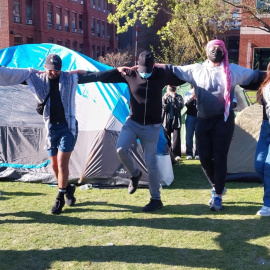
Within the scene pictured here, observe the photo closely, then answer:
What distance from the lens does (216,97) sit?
4.52m

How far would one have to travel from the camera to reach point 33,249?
3.81 metres

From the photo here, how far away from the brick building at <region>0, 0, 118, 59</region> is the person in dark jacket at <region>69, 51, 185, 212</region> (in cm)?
2771

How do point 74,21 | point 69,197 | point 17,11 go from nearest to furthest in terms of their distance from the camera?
point 69,197
point 17,11
point 74,21

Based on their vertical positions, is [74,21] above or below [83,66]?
above

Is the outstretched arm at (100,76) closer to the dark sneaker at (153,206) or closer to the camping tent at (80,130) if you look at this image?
the camping tent at (80,130)

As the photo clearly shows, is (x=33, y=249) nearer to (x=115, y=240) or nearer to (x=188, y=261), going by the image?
(x=115, y=240)

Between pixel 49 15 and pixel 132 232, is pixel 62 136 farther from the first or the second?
pixel 49 15

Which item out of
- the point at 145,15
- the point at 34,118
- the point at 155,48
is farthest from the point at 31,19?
the point at 34,118

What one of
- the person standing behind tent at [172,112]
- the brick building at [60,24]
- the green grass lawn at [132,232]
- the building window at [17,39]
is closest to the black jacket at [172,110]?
the person standing behind tent at [172,112]

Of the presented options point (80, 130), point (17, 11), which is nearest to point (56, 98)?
point (80, 130)

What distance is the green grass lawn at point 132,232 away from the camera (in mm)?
3562

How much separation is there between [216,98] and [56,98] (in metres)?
1.76

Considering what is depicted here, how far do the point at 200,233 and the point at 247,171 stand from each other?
239cm

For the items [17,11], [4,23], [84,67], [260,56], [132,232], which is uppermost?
[17,11]
